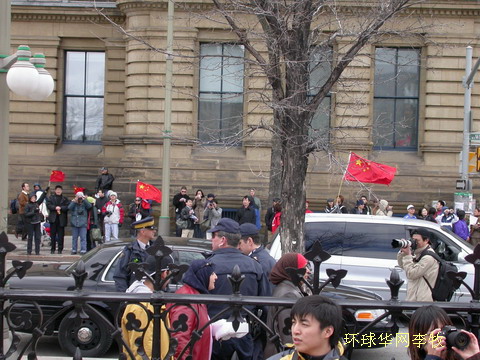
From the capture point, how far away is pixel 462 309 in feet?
14.1

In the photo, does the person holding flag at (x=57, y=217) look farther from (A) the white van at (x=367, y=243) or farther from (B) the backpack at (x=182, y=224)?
(A) the white van at (x=367, y=243)

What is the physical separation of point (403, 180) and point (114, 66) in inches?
456

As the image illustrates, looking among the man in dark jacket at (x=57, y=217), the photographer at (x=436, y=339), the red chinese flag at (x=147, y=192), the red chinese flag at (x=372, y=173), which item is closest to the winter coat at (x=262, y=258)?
the photographer at (x=436, y=339)

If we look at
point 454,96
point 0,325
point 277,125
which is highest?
point 454,96

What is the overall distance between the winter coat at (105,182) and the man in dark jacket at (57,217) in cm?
377

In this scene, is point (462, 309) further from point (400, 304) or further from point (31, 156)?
point (31, 156)

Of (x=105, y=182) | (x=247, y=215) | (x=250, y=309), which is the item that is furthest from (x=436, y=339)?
(x=105, y=182)

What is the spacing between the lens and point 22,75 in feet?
24.7

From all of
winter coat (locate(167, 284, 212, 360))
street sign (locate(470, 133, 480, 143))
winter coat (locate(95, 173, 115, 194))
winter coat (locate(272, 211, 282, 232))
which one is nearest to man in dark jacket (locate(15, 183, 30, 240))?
winter coat (locate(95, 173, 115, 194))

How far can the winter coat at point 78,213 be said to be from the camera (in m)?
20.4

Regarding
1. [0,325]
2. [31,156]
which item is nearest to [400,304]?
[0,325]

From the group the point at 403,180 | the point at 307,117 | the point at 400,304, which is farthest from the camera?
the point at 403,180

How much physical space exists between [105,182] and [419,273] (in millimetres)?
17487

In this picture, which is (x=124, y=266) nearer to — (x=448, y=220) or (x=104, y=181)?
(x=448, y=220)
